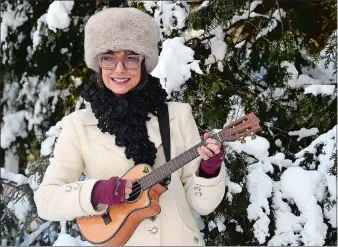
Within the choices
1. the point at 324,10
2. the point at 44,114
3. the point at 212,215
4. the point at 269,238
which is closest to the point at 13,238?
the point at 44,114

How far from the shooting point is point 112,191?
6.82 feet

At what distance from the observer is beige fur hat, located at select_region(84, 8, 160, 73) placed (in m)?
2.22

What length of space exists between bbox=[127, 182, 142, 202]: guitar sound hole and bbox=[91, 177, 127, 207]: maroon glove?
0.07 m

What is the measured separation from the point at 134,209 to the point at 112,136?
0.31 metres

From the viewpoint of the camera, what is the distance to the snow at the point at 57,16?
3918 mm

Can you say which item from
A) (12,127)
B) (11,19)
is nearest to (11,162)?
(12,127)

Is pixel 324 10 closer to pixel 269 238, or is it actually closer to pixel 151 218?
pixel 269 238

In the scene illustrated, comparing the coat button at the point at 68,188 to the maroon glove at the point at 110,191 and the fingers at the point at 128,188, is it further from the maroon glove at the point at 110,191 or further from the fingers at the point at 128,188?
the fingers at the point at 128,188

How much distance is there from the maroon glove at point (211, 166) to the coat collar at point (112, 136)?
0.22m

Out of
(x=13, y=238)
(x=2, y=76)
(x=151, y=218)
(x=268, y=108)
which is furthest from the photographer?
(x=2, y=76)

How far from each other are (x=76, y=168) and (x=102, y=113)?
0.24 m

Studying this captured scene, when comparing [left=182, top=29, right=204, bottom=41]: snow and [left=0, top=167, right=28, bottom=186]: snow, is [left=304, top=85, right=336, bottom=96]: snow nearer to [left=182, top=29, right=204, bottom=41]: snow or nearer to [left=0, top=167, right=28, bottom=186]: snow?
[left=182, top=29, right=204, bottom=41]: snow

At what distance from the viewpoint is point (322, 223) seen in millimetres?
3318

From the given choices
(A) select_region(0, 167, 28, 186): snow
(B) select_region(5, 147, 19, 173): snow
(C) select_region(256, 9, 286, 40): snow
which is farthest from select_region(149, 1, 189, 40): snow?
(B) select_region(5, 147, 19, 173): snow
